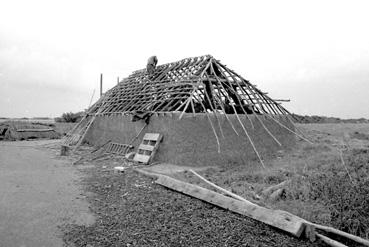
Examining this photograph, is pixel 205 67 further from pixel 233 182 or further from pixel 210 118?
pixel 233 182

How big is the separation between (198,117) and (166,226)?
18.0 feet

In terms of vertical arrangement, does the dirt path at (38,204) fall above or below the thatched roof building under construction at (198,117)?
below

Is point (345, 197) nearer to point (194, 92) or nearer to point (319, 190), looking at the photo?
point (319, 190)

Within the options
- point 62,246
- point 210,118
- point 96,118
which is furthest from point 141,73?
point 62,246

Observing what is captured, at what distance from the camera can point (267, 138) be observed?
448 inches

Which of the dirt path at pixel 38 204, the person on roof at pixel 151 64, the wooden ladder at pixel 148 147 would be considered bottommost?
the dirt path at pixel 38 204

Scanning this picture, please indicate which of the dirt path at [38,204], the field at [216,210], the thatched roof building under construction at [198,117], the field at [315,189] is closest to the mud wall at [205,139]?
the thatched roof building under construction at [198,117]

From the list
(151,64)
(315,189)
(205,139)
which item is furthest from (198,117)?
(151,64)

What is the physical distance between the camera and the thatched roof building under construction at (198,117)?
9664mm

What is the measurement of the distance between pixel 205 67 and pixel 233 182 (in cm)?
608

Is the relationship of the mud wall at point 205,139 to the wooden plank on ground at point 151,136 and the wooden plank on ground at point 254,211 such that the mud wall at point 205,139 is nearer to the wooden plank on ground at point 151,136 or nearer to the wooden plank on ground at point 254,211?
the wooden plank on ground at point 151,136

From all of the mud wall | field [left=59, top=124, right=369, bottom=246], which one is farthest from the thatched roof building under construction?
field [left=59, top=124, right=369, bottom=246]

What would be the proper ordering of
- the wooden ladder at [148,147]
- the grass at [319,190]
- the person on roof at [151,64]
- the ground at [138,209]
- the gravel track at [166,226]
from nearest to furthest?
the gravel track at [166,226], the ground at [138,209], the grass at [319,190], the wooden ladder at [148,147], the person on roof at [151,64]

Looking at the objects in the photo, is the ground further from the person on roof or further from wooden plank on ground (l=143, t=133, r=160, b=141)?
the person on roof
